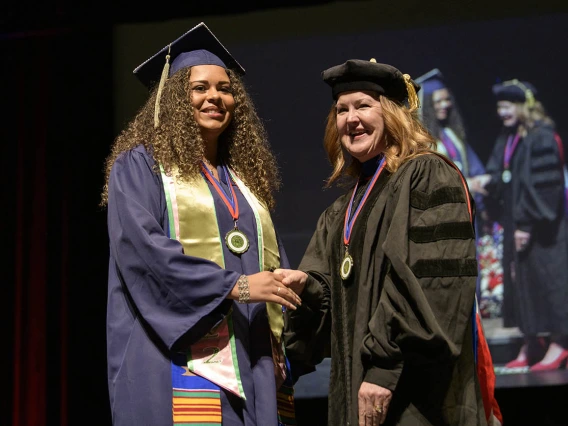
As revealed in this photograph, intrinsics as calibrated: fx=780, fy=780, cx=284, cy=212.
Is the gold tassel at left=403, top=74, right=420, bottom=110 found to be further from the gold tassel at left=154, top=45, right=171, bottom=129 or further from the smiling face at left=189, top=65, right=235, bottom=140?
the gold tassel at left=154, top=45, right=171, bottom=129

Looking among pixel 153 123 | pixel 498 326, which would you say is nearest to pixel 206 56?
pixel 153 123

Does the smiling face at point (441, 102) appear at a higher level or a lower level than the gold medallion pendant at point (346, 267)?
higher

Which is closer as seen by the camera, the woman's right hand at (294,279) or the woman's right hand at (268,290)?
the woman's right hand at (268,290)

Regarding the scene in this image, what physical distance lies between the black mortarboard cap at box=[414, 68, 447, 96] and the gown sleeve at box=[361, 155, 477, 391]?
6.67 feet

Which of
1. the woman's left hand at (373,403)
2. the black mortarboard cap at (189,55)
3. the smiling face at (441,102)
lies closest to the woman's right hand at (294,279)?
the woman's left hand at (373,403)

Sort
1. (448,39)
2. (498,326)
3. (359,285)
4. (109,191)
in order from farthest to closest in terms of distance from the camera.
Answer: (448,39) < (498,326) < (109,191) < (359,285)

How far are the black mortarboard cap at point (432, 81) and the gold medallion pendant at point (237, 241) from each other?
7.02 ft

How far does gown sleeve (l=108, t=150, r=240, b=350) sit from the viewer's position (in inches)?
110

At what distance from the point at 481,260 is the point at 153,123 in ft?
7.36

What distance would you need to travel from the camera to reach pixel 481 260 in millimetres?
4574

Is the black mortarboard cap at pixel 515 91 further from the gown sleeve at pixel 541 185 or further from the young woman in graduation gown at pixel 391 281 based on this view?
the young woman in graduation gown at pixel 391 281

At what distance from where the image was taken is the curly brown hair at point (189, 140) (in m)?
3.14

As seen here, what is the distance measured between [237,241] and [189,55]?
33.7 inches

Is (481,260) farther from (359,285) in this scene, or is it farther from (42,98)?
(42,98)
